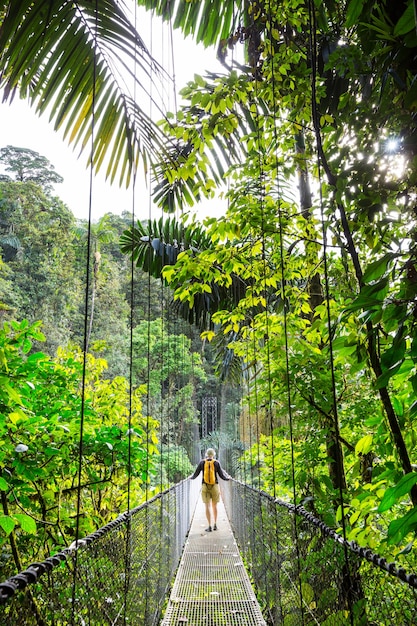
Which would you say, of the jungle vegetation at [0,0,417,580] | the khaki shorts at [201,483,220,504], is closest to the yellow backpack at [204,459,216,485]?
the khaki shorts at [201,483,220,504]

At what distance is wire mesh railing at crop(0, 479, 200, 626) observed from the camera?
81cm

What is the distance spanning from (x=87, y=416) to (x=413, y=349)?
1365mm

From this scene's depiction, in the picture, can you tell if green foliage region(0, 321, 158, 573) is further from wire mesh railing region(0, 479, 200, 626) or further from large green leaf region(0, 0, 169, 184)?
large green leaf region(0, 0, 169, 184)

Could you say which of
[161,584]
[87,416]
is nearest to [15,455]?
[87,416]

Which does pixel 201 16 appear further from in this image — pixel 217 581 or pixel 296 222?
pixel 217 581

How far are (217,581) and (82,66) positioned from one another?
2370mm

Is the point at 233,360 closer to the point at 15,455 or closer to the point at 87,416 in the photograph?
the point at 87,416

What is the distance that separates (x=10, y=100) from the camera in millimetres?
979

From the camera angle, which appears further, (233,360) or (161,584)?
(233,360)

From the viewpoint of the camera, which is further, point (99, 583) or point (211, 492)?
point (211, 492)

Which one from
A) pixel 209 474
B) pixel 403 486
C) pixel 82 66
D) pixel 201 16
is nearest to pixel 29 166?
pixel 209 474

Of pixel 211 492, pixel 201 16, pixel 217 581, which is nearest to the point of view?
pixel 201 16

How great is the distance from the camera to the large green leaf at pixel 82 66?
3.10 feet

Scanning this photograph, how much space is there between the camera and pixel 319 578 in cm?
134
